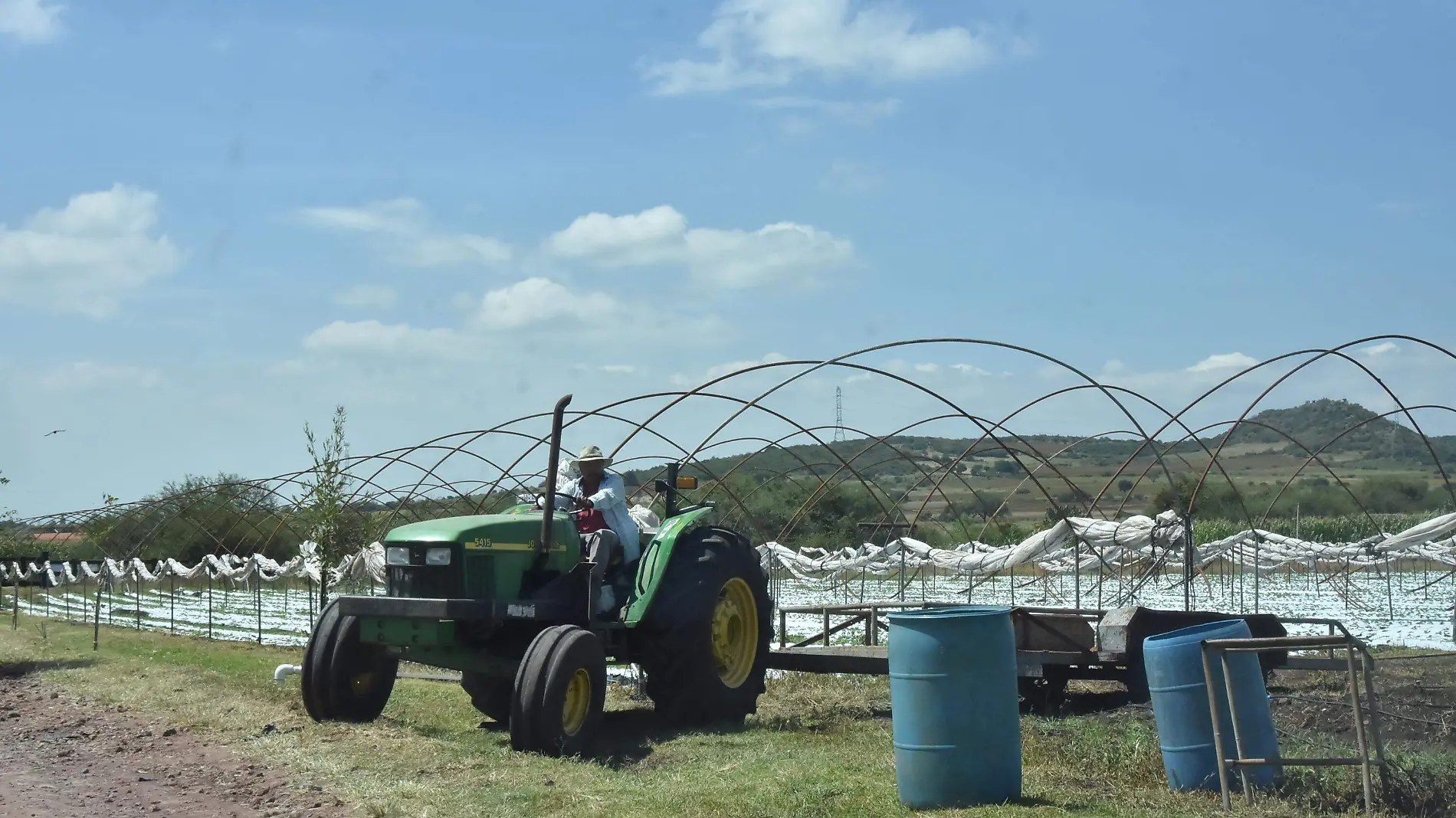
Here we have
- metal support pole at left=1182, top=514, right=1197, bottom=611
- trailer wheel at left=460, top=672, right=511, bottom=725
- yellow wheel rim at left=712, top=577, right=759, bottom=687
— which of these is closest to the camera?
trailer wheel at left=460, top=672, right=511, bottom=725

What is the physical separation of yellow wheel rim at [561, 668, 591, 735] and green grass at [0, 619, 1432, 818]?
0.89 feet

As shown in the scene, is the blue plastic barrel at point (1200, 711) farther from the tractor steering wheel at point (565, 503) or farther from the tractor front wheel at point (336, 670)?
the tractor front wheel at point (336, 670)

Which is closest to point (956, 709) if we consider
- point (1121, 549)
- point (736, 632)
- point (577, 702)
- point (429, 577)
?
point (577, 702)

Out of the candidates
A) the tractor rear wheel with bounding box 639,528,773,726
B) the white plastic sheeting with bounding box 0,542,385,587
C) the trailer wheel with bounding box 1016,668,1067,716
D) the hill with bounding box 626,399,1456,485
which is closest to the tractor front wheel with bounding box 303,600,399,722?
the tractor rear wheel with bounding box 639,528,773,726

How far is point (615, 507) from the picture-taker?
941 cm

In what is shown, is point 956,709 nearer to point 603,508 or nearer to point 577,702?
point 577,702

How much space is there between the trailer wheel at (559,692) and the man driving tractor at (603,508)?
0.75 m

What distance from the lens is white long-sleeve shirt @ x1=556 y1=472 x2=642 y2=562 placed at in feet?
30.8

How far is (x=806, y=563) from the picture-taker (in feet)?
94.4

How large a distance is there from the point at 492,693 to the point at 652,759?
192cm

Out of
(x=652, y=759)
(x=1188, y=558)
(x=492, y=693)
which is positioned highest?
(x=1188, y=558)

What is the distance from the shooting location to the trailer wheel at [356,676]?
940 cm

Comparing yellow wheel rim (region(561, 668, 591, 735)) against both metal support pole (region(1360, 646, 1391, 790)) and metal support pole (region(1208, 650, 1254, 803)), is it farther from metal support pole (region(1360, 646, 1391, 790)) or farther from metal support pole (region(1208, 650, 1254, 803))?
metal support pole (region(1360, 646, 1391, 790))

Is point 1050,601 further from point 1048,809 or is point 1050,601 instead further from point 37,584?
point 37,584
